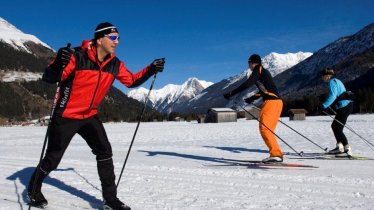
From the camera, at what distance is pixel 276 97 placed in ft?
27.6

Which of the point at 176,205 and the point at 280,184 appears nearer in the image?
the point at 176,205

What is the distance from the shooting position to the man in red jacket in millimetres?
4641

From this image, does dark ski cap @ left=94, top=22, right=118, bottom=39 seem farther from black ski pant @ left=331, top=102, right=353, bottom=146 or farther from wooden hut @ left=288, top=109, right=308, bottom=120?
wooden hut @ left=288, top=109, right=308, bottom=120

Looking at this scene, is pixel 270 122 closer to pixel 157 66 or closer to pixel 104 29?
pixel 157 66

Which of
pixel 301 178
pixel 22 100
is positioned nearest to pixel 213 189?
pixel 301 178

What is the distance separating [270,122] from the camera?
832 cm

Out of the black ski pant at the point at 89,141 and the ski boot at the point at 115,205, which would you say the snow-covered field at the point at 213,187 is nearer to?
the ski boot at the point at 115,205

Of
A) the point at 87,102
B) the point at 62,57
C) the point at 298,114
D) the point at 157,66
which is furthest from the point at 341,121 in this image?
the point at 298,114

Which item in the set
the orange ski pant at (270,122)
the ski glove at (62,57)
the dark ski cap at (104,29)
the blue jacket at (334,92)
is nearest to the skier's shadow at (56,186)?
the ski glove at (62,57)

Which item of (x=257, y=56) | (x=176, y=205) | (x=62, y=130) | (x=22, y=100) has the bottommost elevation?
(x=176, y=205)

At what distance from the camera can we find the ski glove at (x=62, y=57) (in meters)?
4.29

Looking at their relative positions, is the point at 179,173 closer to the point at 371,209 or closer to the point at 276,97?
the point at 276,97

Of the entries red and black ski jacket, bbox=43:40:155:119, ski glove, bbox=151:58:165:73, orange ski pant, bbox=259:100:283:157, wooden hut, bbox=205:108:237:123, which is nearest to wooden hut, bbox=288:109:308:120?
wooden hut, bbox=205:108:237:123

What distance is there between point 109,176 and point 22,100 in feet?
683
